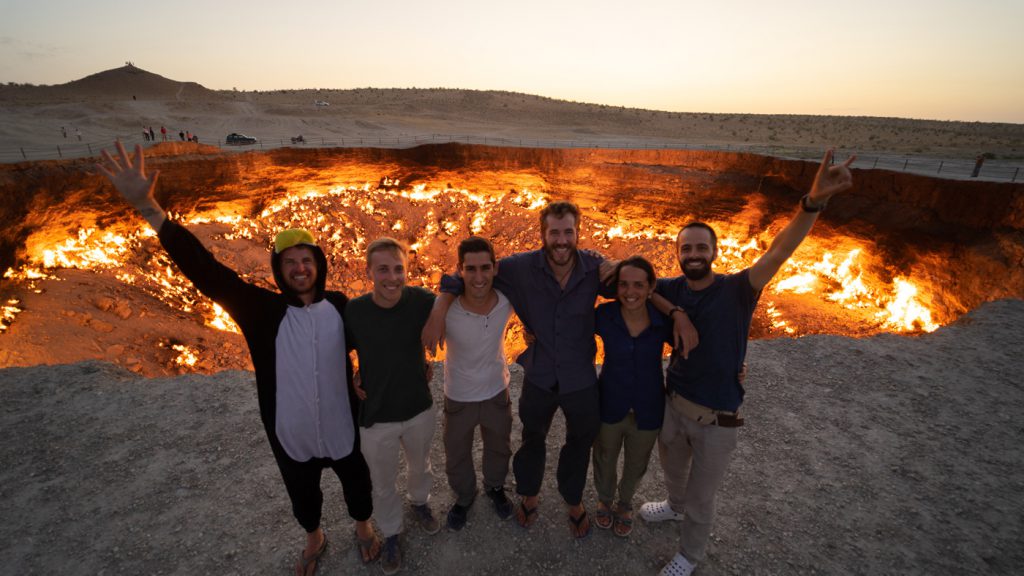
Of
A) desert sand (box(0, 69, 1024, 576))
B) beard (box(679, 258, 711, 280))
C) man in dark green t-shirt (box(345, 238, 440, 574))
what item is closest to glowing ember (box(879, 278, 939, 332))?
desert sand (box(0, 69, 1024, 576))

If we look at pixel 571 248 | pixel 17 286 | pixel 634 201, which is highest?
pixel 571 248

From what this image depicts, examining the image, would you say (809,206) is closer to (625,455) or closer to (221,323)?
(625,455)

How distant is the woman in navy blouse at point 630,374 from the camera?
10.1 ft

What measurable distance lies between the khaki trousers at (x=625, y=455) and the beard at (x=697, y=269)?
4.23 ft

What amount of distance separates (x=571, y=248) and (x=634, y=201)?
719 inches

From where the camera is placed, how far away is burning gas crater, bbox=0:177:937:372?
39.2 feet

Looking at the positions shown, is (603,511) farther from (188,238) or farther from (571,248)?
(188,238)

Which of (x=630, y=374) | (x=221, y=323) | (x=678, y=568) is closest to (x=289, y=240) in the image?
(x=630, y=374)

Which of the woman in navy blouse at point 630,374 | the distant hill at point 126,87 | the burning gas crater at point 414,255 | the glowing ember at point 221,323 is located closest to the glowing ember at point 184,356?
the burning gas crater at point 414,255

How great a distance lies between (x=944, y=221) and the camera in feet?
38.8

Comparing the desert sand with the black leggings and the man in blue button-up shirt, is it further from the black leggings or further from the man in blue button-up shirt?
the man in blue button-up shirt

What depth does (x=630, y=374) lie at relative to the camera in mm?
3295

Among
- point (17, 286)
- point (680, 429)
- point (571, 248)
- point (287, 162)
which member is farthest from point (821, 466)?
point (287, 162)

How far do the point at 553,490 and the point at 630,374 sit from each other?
1920 mm
